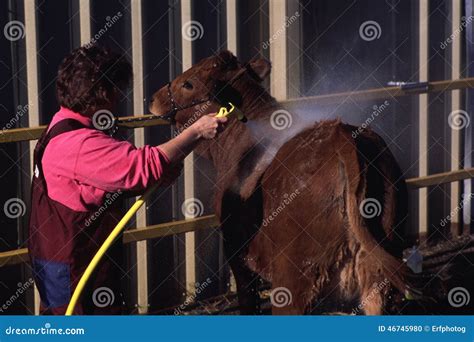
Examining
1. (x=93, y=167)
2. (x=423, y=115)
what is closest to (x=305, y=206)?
(x=93, y=167)

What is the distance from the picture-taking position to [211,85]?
20.2 feet

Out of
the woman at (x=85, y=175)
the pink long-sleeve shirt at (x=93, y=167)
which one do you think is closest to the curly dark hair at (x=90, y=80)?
the woman at (x=85, y=175)

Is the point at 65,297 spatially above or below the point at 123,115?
below

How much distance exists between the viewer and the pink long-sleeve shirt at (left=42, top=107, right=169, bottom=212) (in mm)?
→ 4336

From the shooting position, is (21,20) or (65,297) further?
(21,20)

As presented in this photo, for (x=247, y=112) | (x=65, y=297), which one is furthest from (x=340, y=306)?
(x=65, y=297)

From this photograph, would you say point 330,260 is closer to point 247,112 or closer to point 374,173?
point 374,173

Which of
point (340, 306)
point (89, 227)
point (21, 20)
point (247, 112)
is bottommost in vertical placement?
point (340, 306)

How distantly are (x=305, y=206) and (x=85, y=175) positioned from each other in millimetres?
1501

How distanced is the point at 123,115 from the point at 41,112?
0.56m

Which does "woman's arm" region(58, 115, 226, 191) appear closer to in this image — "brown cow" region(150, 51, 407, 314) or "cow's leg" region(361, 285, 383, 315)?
"brown cow" region(150, 51, 407, 314)

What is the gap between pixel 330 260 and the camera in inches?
215

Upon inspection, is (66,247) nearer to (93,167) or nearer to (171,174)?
(93,167)

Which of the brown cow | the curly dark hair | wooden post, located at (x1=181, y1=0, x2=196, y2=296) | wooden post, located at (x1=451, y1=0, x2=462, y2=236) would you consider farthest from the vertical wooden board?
the curly dark hair
